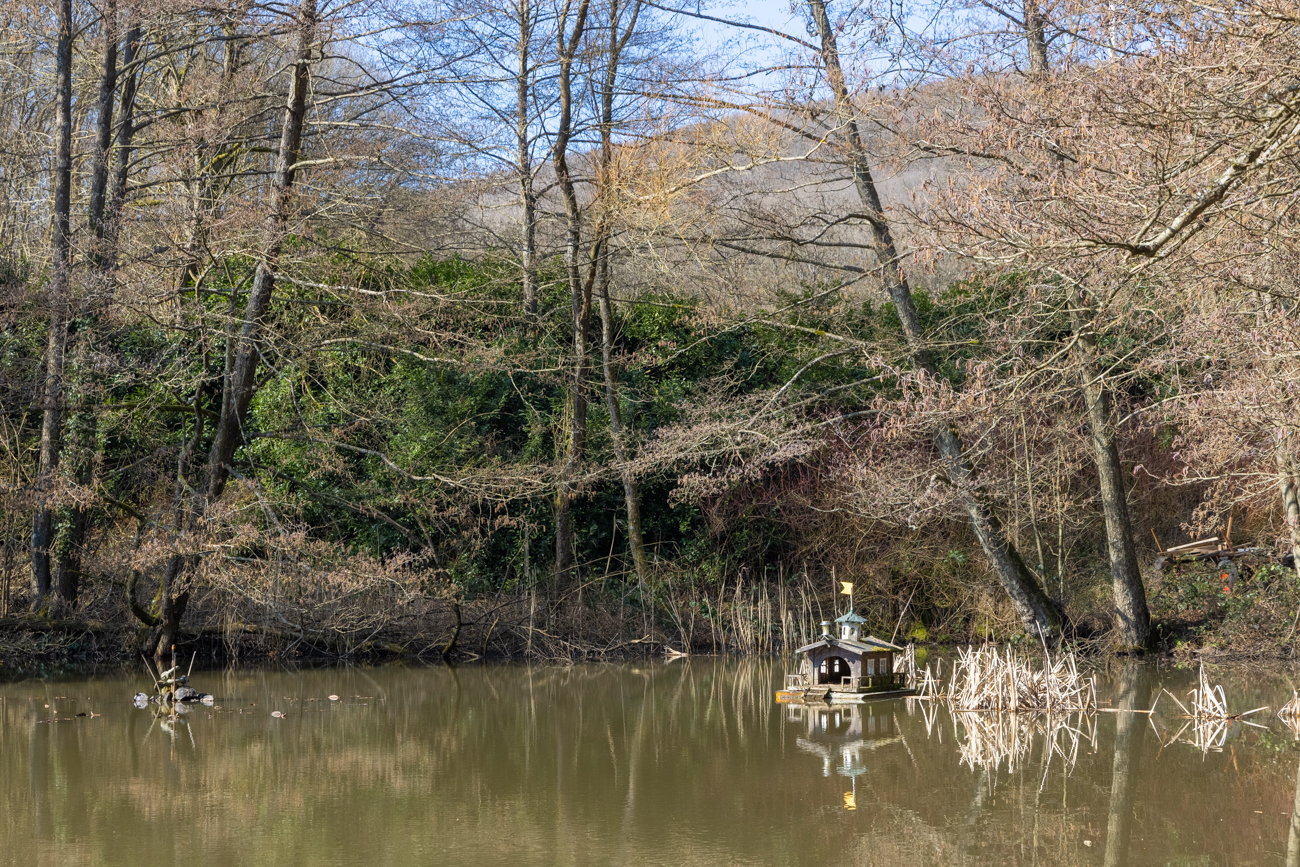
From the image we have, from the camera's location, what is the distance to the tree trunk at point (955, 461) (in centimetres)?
1196

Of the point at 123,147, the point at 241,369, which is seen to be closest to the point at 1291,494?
the point at 241,369

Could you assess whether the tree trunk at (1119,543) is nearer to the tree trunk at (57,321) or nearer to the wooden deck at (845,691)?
the wooden deck at (845,691)

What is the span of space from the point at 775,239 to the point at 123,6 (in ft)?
23.7

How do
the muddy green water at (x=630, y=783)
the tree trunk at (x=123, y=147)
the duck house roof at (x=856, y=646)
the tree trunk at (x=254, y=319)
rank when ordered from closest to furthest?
the muddy green water at (x=630, y=783) < the duck house roof at (x=856, y=646) < the tree trunk at (x=254, y=319) < the tree trunk at (x=123, y=147)

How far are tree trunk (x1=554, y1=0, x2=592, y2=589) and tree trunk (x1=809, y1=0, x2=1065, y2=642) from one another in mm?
4092

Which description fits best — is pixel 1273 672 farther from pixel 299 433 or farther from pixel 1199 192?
pixel 299 433

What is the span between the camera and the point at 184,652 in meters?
12.8

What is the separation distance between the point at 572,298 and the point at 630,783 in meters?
9.57

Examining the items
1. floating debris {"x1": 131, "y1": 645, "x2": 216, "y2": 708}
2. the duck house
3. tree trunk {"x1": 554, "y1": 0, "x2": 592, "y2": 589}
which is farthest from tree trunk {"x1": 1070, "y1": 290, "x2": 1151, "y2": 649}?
floating debris {"x1": 131, "y1": 645, "x2": 216, "y2": 708}

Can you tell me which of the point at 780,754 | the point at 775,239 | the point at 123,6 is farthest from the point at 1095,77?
the point at 123,6

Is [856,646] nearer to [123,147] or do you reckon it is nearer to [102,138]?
[123,147]

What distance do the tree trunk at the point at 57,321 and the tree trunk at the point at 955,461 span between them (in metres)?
8.28

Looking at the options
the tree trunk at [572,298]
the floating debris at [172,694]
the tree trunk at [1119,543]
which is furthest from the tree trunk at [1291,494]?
the floating debris at [172,694]

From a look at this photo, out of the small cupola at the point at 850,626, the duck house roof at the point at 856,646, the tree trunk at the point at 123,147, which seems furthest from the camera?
the tree trunk at the point at 123,147
